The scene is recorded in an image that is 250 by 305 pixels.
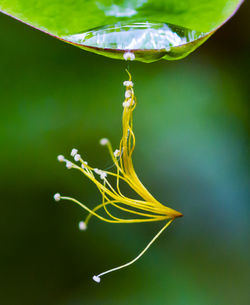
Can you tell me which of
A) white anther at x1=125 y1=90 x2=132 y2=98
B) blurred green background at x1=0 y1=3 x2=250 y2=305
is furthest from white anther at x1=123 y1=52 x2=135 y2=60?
blurred green background at x1=0 y1=3 x2=250 y2=305

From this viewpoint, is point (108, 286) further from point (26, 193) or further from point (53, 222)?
point (26, 193)

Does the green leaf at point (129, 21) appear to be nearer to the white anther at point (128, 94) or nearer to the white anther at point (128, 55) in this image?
the white anther at point (128, 55)

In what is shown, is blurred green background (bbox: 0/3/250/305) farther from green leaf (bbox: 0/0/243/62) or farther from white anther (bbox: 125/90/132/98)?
green leaf (bbox: 0/0/243/62)

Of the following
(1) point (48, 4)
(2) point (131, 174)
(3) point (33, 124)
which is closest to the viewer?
(1) point (48, 4)

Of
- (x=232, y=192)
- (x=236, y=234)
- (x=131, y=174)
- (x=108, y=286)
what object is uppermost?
(x=131, y=174)

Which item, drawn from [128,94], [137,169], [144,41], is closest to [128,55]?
[144,41]

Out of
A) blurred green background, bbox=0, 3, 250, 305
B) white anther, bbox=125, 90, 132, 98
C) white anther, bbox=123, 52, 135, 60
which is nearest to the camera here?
white anther, bbox=123, 52, 135, 60

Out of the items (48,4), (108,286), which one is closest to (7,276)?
(108,286)
